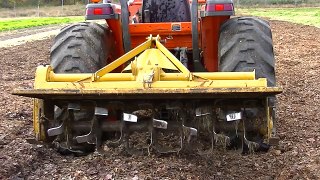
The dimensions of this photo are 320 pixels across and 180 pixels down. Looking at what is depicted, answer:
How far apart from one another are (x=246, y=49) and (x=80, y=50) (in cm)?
141

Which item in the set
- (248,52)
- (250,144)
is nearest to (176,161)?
(250,144)

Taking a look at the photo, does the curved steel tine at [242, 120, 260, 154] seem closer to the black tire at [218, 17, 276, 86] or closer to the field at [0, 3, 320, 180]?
the field at [0, 3, 320, 180]

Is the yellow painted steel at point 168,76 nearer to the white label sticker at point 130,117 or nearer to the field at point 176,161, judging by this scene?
the white label sticker at point 130,117

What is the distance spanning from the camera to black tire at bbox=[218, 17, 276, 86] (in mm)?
4895

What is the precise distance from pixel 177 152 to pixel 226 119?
17.9 inches

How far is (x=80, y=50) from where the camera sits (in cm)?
513

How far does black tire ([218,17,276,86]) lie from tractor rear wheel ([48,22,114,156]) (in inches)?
42.4

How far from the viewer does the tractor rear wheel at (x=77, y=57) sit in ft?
15.6

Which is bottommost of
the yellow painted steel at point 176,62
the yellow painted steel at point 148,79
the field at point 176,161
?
the field at point 176,161

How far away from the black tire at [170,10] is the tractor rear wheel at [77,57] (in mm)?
610

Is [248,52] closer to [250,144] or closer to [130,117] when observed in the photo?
[250,144]

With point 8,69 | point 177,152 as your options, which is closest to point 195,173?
point 177,152

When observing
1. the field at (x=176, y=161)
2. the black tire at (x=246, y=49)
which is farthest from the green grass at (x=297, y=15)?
the black tire at (x=246, y=49)

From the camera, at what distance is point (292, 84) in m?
8.91
